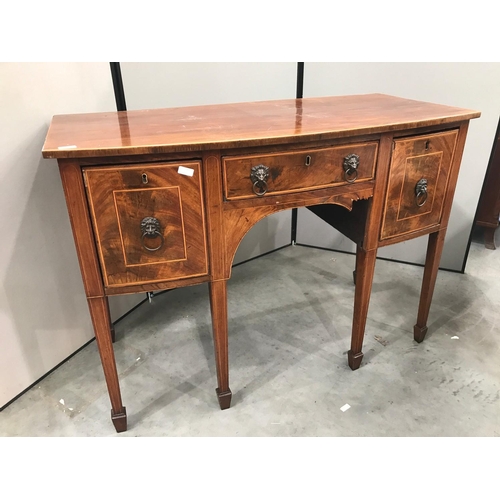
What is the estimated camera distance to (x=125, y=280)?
3.77 feet

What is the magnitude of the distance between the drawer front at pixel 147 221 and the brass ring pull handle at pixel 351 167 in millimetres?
433

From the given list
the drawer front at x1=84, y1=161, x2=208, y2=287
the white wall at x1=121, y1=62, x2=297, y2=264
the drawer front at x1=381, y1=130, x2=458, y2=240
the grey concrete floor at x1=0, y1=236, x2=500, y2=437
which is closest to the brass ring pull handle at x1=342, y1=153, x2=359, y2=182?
the drawer front at x1=381, y1=130, x2=458, y2=240

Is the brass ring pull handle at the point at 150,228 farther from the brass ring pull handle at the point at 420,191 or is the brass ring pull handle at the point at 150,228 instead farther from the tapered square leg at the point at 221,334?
the brass ring pull handle at the point at 420,191

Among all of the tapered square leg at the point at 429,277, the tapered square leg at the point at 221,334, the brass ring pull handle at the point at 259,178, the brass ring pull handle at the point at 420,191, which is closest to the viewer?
the brass ring pull handle at the point at 259,178

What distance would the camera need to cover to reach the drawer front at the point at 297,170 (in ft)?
3.66

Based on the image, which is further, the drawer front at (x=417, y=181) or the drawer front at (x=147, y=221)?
the drawer front at (x=417, y=181)

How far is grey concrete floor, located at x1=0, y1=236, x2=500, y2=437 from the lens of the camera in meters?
1.38

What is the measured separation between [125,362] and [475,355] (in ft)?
4.45

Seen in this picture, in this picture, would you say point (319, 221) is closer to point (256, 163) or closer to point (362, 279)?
point (362, 279)

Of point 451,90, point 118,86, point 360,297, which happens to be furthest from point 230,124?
point 451,90

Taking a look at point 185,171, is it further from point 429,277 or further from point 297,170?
point 429,277

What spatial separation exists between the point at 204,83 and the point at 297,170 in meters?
0.89

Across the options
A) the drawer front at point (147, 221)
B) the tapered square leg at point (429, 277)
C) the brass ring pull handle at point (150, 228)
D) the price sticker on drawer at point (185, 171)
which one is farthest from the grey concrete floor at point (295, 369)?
the price sticker on drawer at point (185, 171)

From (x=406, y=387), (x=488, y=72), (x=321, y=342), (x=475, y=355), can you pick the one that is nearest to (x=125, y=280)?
(x=321, y=342)
